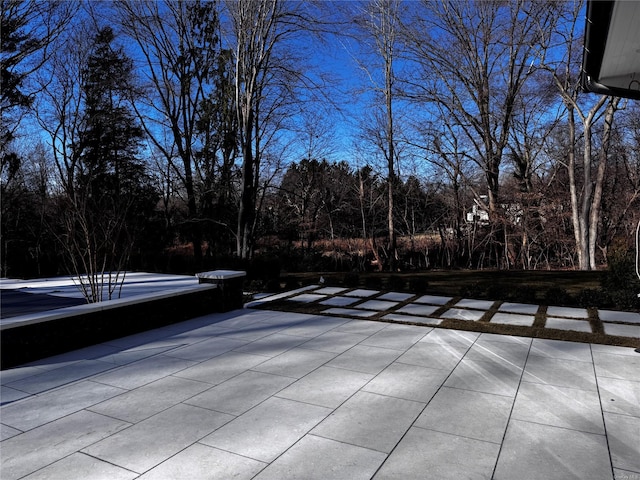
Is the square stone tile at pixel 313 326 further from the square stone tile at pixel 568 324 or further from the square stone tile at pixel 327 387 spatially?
the square stone tile at pixel 568 324

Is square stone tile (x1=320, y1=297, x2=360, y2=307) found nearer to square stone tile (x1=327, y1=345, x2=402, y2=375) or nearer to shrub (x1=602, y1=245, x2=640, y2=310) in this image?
square stone tile (x1=327, y1=345, x2=402, y2=375)

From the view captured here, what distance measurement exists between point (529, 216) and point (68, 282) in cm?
1503

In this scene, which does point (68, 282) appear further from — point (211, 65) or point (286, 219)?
point (286, 219)

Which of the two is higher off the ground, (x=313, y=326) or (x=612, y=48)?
(x=612, y=48)

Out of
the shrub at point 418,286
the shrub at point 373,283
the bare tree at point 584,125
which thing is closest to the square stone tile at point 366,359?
the shrub at point 418,286

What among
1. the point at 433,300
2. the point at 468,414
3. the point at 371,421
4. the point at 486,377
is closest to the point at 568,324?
the point at 433,300

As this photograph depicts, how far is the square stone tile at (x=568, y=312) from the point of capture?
18.0 feet

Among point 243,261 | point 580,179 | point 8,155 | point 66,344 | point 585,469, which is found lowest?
point 585,469

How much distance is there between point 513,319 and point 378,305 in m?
1.95

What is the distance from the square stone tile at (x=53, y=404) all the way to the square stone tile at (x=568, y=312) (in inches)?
211

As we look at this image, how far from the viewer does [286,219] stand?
20.4 metres

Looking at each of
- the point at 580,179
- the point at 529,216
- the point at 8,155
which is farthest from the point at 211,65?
the point at 580,179

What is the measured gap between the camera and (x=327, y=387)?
10.6 feet

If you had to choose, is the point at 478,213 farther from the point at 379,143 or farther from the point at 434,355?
the point at 434,355
